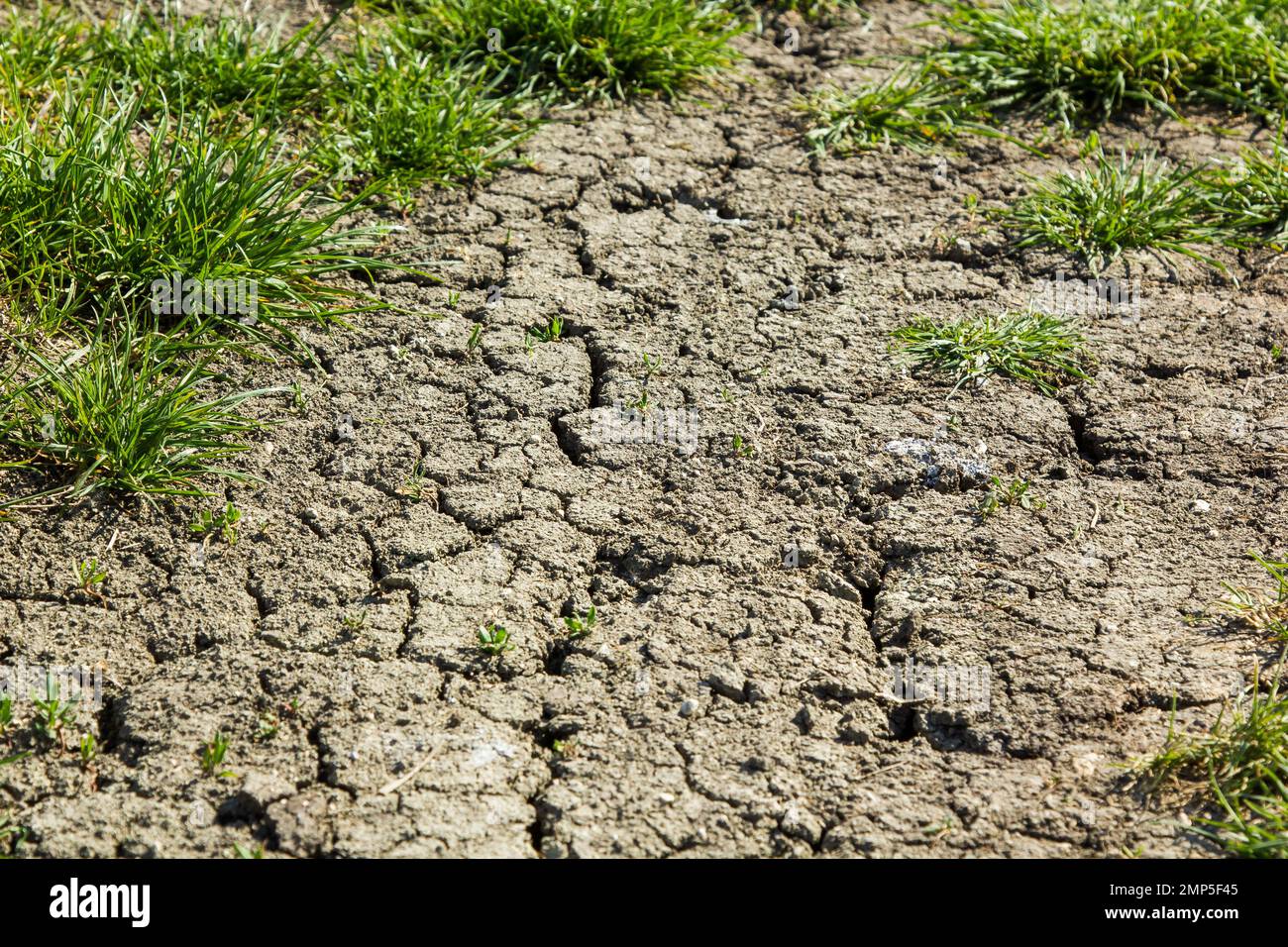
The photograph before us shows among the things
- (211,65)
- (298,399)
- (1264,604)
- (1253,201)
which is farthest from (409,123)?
(1264,604)

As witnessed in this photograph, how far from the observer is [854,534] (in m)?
2.74

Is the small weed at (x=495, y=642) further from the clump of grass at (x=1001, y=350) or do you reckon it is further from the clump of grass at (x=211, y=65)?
the clump of grass at (x=211, y=65)

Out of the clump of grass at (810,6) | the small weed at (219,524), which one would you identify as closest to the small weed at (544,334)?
the small weed at (219,524)

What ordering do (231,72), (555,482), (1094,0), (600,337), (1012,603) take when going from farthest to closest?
(1094,0)
(231,72)
(600,337)
(555,482)
(1012,603)

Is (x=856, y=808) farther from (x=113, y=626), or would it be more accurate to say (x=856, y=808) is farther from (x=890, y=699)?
(x=113, y=626)

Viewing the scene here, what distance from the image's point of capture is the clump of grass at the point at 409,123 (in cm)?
359

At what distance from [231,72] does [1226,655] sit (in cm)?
305

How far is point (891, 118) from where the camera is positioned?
154 inches

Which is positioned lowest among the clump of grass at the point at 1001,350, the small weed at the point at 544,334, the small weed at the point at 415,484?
the small weed at the point at 415,484

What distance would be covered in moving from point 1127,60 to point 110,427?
3.20 meters

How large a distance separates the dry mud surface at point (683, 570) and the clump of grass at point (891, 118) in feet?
1.04

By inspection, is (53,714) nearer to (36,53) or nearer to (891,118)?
(36,53)

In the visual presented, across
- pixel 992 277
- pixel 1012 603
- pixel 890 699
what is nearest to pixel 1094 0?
pixel 992 277
